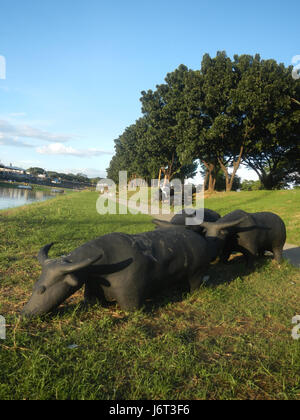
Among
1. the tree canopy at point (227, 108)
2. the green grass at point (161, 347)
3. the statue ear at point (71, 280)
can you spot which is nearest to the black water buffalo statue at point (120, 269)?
the statue ear at point (71, 280)

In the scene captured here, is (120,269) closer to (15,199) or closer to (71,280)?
(71,280)

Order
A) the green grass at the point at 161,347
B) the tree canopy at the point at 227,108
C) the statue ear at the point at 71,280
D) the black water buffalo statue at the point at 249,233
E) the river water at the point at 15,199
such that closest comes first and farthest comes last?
1. the green grass at the point at 161,347
2. the statue ear at the point at 71,280
3. the black water buffalo statue at the point at 249,233
4. the tree canopy at the point at 227,108
5. the river water at the point at 15,199

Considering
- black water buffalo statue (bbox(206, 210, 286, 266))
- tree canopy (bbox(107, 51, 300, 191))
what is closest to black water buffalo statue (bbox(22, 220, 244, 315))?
black water buffalo statue (bbox(206, 210, 286, 266))

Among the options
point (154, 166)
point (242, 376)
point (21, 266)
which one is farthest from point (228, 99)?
point (242, 376)

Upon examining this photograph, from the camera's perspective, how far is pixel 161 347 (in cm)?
288

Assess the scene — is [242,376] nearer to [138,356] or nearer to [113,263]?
[138,356]

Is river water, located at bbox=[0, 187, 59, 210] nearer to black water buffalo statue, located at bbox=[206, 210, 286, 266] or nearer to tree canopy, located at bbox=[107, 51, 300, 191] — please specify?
tree canopy, located at bbox=[107, 51, 300, 191]

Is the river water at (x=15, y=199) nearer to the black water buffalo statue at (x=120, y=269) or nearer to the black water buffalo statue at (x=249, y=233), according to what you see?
the black water buffalo statue at (x=249, y=233)

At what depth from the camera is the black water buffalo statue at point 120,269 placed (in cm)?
312

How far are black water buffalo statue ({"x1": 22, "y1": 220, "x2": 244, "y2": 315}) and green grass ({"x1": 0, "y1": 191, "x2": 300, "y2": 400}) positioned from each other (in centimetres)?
27

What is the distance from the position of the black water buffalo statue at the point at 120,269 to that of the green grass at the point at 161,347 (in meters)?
0.27

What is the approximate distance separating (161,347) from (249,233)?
3.62 metres

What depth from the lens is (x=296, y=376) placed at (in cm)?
250

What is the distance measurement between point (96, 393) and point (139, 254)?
1.66m
